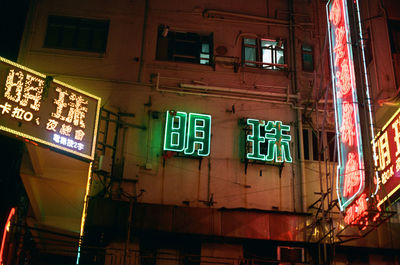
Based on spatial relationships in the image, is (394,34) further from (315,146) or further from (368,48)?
(315,146)

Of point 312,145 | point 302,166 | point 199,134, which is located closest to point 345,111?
point 302,166

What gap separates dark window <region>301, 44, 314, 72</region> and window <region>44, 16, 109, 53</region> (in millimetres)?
8304

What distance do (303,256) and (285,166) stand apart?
346cm

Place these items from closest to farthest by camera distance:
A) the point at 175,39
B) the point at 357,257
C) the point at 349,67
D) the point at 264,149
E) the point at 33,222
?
1. the point at 349,67
2. the point at 33,222
3. the point at 357,257
4. the point at 264,149
5. the point at 175,39

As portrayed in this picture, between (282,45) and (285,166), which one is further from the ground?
(282,45)

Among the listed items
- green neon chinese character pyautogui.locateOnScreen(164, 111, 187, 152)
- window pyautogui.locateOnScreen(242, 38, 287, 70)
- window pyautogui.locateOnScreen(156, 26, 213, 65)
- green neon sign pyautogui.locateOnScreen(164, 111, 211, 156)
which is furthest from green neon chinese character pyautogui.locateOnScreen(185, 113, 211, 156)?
window pyautogui.locateOnScreen(242, 38, 287, 70)

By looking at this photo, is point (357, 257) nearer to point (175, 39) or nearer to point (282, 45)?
point (282, 45)

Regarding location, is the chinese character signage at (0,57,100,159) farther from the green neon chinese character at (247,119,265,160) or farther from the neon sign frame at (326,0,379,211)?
the neon sign frame at (326,0,379,211)

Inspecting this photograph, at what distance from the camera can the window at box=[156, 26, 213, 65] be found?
21.5 m

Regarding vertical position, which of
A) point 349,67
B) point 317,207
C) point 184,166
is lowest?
point 317,207

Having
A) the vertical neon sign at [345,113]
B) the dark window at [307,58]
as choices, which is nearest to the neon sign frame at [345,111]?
the vertical neon sign at [345,113]

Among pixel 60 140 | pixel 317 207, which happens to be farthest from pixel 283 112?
pixel 60 140

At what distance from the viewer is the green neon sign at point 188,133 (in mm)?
19281

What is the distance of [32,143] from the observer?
15117 mm
